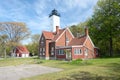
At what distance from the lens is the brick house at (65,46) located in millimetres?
39594

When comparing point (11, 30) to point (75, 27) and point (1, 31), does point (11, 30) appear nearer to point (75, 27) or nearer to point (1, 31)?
point (1, 31)

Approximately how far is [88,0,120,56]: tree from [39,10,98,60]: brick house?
588cm

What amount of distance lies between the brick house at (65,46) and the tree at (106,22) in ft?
19.3

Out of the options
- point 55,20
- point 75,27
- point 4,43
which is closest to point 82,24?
point 75,27

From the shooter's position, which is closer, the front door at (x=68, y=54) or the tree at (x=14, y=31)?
the front door at (x=68, y=54)

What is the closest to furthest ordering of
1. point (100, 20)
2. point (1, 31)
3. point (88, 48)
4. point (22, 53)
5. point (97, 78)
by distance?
point (97, 78) < point (88, 48) < point (100, 20) < point (1, 31) < point (22, 53)

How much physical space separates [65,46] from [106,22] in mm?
12187

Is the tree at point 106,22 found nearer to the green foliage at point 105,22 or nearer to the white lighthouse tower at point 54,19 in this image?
the green foliage at point 105,22

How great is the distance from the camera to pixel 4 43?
7012 cm

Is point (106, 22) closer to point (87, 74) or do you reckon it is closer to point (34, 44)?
point (87, 74)

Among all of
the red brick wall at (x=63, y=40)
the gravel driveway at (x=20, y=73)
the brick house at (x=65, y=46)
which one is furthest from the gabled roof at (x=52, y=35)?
the gravel driveway at (x=20, y=73)

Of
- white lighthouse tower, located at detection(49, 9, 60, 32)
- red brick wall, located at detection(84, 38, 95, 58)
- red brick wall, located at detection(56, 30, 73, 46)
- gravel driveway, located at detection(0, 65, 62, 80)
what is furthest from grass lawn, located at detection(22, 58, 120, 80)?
white lighthouse tower, located at detection(49, 9, 60, 32)

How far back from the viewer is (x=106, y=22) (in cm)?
4484

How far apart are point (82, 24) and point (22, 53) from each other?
3331cm
